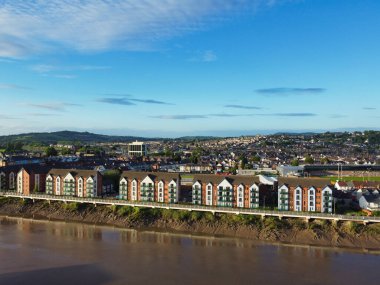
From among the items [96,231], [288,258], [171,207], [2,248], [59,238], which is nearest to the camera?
[288,258]

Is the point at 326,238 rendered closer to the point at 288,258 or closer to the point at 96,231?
the point at 288,258

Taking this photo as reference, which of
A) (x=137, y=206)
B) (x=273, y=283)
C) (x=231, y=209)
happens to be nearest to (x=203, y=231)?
(x=231, y=209)

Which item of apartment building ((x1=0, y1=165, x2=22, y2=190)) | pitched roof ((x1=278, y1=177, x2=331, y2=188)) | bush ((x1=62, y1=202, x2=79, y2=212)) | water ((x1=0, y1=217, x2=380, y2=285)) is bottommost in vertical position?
water ((x1=0, y1=217, x2=380, y2=285))

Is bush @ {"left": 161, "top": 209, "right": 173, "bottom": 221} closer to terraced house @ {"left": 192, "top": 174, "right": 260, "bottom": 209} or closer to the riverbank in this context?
the riverbank

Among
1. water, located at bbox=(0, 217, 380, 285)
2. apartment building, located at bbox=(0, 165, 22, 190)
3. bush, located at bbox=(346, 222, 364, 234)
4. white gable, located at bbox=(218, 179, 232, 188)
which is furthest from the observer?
apartment building, located at bbox=(0, 165, 22, 190)

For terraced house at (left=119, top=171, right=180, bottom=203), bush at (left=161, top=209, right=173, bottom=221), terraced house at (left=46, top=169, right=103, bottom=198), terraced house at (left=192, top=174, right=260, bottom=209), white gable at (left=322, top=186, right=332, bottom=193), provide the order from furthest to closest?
1. terraced house at (left=46, top=169, right=103, bottom=198)
2. terraced house at (left=119, top=171, right=180, bottom=203)
3. terraced house at (left=192, top=174, right=260, bottom=209)
4. bush at (left=161, top=209, right=173, bottom=221)
5. white gable at (left=322, top=186, right=332, bottom=193)

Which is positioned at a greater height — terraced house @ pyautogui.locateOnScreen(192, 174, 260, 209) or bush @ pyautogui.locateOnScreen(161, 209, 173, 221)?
terraced house @ pyautogui.locateOnScreen(192, 174, 260, 209)

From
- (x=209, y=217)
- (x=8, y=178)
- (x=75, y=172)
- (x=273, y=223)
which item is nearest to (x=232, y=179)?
(x=209, y=217)

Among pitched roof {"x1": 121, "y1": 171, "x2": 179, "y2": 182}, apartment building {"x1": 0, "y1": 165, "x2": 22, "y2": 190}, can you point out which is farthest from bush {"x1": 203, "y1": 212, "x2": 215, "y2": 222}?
apartment building {"x1": 0, "y1": 165, "x2": 22, "y2": 190}

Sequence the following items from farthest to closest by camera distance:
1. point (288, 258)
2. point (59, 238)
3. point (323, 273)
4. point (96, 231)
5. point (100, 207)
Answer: point (100, 207) → point (96, 231) → point (59, 238) → point (288, 258) → point (323, 273)
